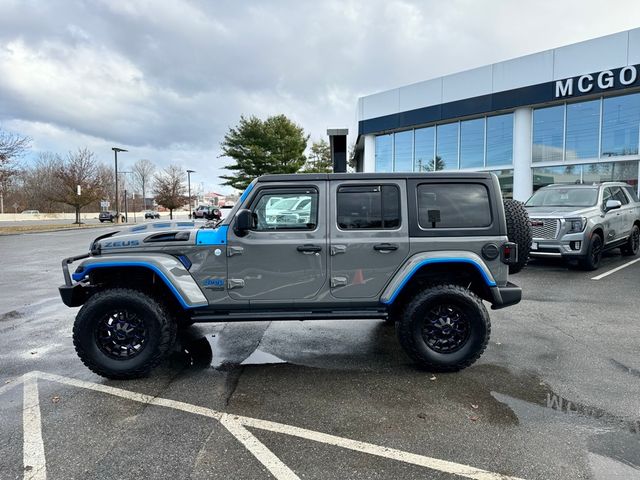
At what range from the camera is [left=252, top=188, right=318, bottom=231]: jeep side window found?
4.09 m

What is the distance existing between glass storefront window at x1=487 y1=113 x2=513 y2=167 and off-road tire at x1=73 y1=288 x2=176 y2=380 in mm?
16583

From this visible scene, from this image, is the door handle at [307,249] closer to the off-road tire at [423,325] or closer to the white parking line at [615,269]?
the off-road tire at [423,325]

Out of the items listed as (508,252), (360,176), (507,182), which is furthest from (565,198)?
(360,176)

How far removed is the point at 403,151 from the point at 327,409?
18697mm

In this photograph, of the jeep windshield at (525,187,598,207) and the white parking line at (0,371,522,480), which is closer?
the white parking line at (0,371,522,480)

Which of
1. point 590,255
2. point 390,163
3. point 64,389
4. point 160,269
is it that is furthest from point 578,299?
point 390,163

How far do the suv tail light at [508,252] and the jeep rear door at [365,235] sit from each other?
3.15 ft

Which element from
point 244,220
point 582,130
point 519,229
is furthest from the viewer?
point 582,130

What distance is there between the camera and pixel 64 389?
3.74 meters

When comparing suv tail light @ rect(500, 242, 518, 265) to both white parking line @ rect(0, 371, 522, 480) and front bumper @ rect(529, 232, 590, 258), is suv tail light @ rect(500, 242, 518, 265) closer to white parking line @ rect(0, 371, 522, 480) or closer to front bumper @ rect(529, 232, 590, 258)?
white parking line @ rect(0, 371, 522, 480)

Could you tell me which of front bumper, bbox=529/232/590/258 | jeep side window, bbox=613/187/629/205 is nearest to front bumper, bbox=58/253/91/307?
front bumper, bbox=529/232/590/258

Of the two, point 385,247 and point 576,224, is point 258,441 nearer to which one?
point 385,247

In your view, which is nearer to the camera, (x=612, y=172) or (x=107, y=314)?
(x=107, y=314)

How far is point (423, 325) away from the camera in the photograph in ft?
13.4
